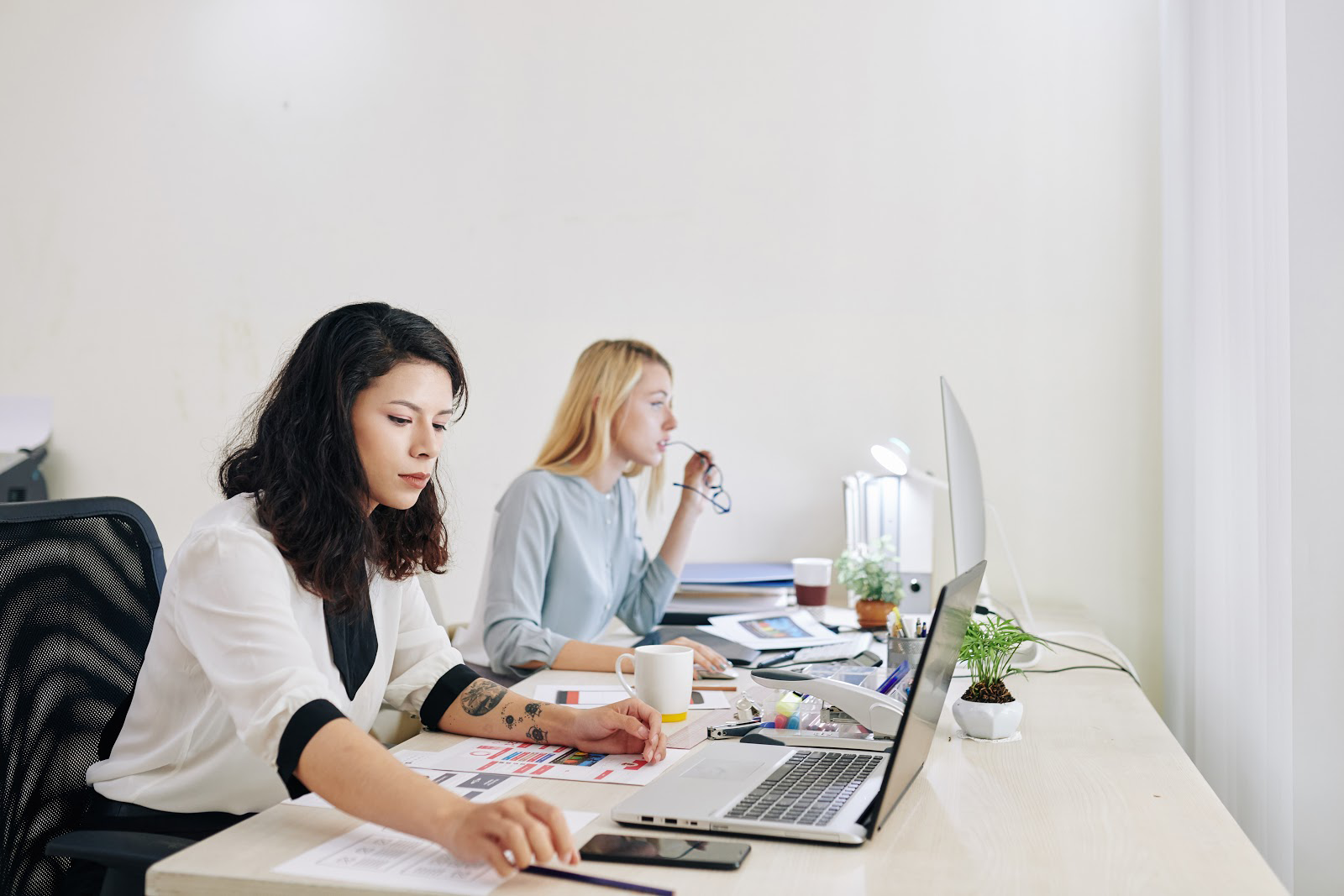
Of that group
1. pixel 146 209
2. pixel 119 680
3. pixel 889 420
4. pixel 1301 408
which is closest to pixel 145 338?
pixel 146 209

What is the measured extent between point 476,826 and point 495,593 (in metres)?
1.12

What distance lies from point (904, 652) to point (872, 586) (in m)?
0.51

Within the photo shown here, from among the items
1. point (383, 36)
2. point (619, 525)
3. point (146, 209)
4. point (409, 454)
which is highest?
point (383, 36)

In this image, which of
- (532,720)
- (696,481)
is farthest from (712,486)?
A: (532,720)

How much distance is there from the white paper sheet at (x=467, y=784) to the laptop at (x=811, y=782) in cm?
15

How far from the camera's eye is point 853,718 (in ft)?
4.21

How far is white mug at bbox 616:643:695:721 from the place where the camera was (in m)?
1.36

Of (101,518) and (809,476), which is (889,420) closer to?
(809,476)

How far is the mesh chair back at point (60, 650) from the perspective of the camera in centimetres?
125

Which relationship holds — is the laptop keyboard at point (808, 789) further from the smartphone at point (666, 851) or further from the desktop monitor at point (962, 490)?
the desktop monitor at point (962, 490)

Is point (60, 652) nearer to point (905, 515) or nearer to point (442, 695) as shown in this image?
point (442, 695)

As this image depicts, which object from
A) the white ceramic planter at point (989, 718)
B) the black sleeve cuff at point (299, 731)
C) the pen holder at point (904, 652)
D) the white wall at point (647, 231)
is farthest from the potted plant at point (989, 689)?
the white wall at point (647, 231)

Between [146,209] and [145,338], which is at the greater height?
[146,209]

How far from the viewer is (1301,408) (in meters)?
1.48
